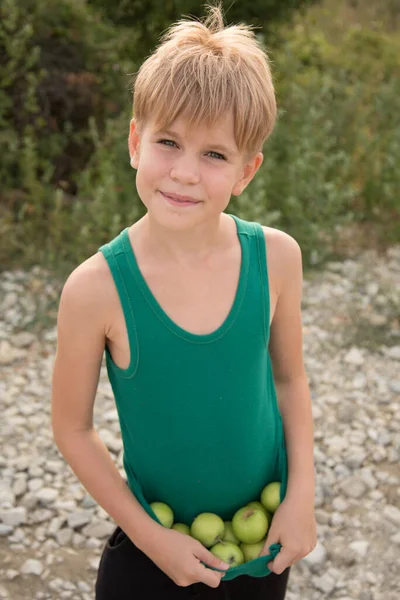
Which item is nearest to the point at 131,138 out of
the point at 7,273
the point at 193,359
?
the point at 193,359

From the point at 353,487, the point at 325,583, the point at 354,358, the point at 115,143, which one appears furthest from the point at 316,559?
the point at 115,143

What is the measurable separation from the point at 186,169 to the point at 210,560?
0.97 meters

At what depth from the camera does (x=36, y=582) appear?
2854mm

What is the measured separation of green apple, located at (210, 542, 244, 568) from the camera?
199cm

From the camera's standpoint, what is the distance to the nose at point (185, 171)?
175cm

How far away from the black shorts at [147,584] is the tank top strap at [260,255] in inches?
27.1

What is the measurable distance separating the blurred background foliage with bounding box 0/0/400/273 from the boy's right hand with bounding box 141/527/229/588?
8.97 ft

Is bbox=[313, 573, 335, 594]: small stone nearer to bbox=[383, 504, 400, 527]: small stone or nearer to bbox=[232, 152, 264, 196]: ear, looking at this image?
bbox=[383, 504, 400, 527]: small stone

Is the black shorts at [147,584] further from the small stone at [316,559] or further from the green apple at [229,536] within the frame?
the small stone at [316,559]

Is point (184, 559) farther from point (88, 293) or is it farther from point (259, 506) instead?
point (88, 293)

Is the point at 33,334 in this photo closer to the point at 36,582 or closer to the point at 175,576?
the point at 36,582

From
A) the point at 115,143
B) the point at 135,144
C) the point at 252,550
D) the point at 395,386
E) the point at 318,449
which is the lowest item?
the point at 318,449

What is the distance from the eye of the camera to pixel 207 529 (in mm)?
2037

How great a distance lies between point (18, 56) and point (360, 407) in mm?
3307
